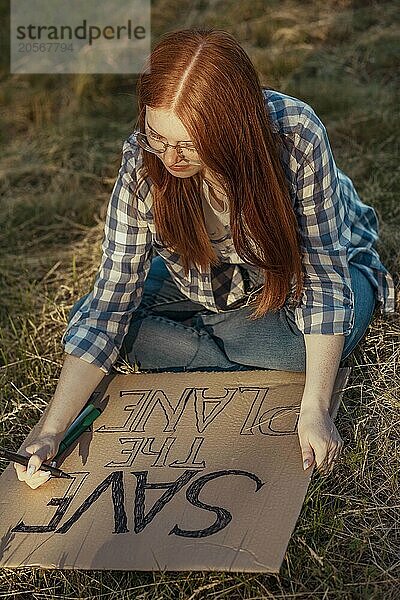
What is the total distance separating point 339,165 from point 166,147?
1510mm

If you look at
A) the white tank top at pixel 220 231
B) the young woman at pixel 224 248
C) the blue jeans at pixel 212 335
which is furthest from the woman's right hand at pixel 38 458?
the white tank top at pixel 220 231

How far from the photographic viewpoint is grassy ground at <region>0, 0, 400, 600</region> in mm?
1599

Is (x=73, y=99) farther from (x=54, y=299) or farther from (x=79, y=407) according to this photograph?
(x=79, y=407)

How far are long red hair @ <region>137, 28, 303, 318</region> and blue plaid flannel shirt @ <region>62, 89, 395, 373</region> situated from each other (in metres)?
0.05

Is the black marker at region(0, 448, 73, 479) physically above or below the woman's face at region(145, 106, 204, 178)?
below

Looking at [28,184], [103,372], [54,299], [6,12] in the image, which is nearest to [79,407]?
[103,372]

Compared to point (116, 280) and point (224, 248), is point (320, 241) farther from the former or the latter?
point (116, 280)

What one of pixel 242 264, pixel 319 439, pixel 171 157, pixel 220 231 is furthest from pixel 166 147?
pixel 319 439

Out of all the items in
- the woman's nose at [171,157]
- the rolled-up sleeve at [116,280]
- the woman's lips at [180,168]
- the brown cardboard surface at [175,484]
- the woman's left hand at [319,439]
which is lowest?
the brown cardboard surface at [175,484]

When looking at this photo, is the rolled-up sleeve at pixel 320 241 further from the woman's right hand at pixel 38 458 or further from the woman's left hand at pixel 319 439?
the woman's right hand at pixel 38 458

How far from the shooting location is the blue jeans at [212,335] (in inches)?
80.5

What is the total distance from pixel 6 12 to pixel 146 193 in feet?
9.37

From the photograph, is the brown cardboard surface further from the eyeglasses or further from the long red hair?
the eyeglasses

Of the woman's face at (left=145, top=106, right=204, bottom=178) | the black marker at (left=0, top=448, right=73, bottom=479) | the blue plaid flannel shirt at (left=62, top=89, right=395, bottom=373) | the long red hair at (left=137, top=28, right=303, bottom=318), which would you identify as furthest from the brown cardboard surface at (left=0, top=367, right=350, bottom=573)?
the woman's face at (left=145, top=106, right=204, bottom=178)
